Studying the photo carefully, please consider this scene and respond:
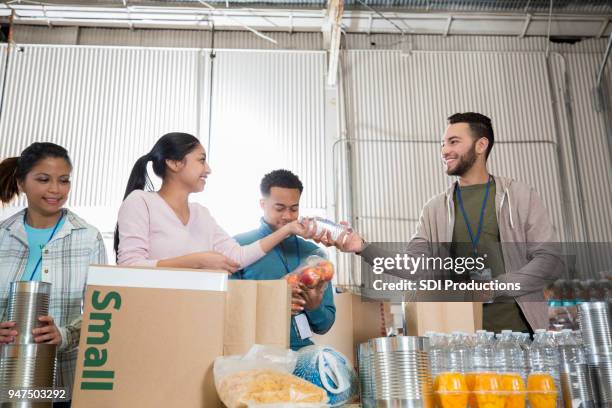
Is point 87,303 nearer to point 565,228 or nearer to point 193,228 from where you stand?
point 193,228

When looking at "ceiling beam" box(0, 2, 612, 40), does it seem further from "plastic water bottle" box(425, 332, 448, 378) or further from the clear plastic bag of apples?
"plastic water bottle" box(425, 332, 448, 378)

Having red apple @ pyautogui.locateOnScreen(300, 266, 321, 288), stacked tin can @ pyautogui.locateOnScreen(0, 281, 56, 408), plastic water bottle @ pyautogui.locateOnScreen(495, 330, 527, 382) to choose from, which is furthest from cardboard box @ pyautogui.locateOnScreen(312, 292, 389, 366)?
stacked tin can @ pyautogui.locateOnScreen(0, 281, 56, 408)

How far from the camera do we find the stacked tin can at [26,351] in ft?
4.83

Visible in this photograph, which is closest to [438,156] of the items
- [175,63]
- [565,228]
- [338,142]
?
[338,142]

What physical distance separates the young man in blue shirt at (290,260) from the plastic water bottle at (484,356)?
87 cm

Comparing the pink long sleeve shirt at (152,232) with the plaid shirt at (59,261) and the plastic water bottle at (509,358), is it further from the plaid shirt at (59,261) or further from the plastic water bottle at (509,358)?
the plastic water bottle at (509,358)

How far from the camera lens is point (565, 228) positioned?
19.5ft

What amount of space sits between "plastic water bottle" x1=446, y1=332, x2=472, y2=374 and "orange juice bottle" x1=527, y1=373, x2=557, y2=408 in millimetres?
174

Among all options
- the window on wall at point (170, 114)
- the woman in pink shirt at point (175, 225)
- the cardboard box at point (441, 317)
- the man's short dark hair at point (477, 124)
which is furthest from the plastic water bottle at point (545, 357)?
the window on wall at point (170, 114)

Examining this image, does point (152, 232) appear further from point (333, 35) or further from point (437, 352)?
point (333, 35)

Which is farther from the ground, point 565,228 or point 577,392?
point 565,228

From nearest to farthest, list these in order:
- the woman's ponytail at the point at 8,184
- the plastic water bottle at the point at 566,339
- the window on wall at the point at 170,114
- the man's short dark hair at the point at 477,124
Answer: the plastic water bottle at the point at 566,339 → the woman's ponytail at the point at 8,184 → the man's short dark hair at the point at 477,124 → the window on wall at the point at 170,114

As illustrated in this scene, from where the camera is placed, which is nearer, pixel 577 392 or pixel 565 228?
pixel 577 392

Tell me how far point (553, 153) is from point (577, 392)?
16.8 feet
